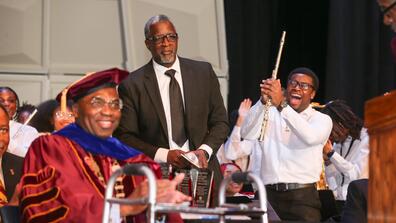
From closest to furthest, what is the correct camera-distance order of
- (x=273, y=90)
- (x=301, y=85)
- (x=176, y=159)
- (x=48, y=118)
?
(x=176, y=159)
(x=273, y=90)
(x=48, y=118)
(x=301, y=85)

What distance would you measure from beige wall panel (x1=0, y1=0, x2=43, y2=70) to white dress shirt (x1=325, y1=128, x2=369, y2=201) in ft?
10.5

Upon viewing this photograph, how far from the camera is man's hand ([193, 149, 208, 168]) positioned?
20.5 feet

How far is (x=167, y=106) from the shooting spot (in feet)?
21.6

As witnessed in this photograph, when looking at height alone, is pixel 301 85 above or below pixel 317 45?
below

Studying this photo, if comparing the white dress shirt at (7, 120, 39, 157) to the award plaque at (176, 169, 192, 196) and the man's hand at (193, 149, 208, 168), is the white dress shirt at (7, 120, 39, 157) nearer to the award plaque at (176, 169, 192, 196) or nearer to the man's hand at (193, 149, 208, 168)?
the man's hand at (193, 149, 208, 168)

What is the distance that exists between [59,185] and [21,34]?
5366 millimetres

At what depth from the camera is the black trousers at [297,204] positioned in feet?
25.8

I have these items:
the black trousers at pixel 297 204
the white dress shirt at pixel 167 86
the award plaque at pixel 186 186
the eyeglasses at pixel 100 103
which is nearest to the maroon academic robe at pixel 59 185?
the eyeglasses at pixel 100 103

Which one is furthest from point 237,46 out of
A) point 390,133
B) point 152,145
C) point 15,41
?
point 390,133

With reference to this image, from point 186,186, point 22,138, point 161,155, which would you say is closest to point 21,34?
point 22,138

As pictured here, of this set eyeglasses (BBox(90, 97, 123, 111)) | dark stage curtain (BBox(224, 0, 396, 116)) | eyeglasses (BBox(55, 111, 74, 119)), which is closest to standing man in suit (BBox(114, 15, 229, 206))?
eyeglasses (BBox(55, 111, 74, 119))

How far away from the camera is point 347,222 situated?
5.65 metres

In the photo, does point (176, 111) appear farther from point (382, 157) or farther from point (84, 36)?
point (84, 36)

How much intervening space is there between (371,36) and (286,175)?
3.85 m
